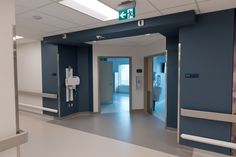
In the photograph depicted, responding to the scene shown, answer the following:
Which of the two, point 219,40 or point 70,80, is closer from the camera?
point 219,40

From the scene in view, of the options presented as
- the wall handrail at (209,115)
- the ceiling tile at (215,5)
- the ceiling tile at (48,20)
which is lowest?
the wall handrail at (209,115)

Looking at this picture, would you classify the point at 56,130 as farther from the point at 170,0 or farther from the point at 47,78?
the point at 170,0

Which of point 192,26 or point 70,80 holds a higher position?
point 192,26

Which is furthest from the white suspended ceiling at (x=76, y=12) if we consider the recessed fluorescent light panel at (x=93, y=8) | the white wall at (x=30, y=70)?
the white wall at (x=30, y=70)

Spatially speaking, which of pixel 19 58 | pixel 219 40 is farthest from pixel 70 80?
pixel 219 40

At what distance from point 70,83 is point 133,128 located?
2.53 m

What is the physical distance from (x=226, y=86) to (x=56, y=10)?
3.18 m

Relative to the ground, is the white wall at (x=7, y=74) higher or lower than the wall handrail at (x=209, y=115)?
higher

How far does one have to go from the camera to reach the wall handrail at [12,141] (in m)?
1.51

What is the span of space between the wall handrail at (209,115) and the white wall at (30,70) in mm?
4954

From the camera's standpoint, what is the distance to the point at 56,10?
2996 millimetres

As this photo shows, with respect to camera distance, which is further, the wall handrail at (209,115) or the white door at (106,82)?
the white door at (106,82)

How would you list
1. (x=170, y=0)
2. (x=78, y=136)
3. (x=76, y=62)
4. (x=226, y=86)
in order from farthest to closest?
(x=76, y=62) → (x=78, y=136) → (x=226, y=86) → (x=170, y=0)

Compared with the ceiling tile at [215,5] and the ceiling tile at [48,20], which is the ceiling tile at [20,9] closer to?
the ceiling tile at [48,20]
